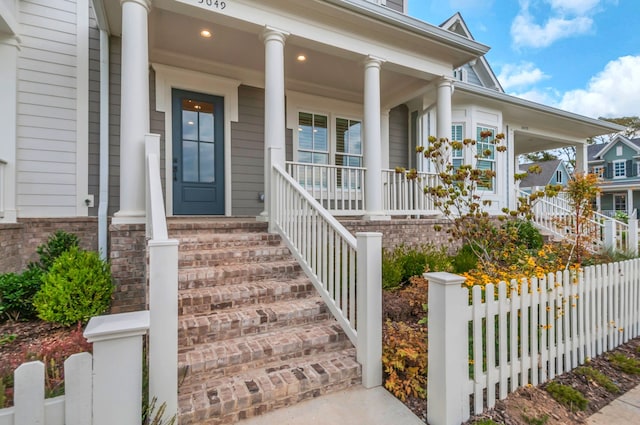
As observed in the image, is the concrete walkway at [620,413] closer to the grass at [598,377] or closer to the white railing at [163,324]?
the grass at [598,377]

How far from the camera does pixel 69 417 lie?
127 centimetres

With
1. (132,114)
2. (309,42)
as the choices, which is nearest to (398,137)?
(309,42)

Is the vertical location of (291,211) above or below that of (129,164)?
below

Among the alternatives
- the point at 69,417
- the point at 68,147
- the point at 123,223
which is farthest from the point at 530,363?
the point at 68,147

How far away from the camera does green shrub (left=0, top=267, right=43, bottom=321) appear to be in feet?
11.1

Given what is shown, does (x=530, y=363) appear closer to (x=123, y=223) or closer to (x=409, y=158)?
(x=123, y=223)

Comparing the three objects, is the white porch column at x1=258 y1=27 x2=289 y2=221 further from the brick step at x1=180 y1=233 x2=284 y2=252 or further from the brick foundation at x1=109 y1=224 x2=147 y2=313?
the brick foundation at x1=109 y1=224 x2=147 y2=313

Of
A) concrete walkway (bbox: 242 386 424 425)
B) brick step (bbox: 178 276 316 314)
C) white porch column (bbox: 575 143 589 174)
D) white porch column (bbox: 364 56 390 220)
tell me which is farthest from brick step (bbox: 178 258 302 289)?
white porch column (bbox: 575 143 589 174)

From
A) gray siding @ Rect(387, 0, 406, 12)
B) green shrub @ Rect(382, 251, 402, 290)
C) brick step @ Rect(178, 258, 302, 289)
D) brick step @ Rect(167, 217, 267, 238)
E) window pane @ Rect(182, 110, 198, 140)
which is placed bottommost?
green shrub @ Rect(382, 251, 402, 290)

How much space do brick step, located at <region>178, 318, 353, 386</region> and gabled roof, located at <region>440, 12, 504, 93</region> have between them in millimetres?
11045

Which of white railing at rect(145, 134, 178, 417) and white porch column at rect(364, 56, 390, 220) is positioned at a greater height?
white porch column at rect(364, 56, 390, 220)

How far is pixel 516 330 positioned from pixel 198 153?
550cm

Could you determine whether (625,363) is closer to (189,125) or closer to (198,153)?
(198,153)

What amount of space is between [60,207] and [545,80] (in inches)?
Result: 1319
